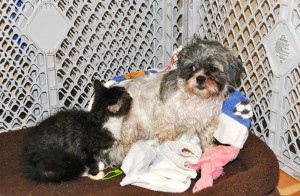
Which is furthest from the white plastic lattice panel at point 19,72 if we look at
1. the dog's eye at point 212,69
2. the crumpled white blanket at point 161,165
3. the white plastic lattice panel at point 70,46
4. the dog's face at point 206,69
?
the dog's eye at point 212,69

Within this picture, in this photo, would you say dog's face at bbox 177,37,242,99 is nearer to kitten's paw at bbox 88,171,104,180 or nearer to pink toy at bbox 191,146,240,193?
pink toy at bbox 191,146,240,193

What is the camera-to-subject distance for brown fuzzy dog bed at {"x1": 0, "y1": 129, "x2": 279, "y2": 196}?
269 cm

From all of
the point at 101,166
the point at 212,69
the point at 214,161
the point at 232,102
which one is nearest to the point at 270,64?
the point at 232,102

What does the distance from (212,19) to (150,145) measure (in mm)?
1196

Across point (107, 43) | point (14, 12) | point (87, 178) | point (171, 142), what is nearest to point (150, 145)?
point (171, 142)

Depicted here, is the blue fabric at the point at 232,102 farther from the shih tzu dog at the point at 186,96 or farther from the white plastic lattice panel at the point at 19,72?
the white plastic lattice panel at the point at 19,72

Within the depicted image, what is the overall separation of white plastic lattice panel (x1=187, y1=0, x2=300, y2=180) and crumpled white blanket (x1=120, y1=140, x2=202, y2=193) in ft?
1.92

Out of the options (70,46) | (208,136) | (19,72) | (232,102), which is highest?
(70,46)

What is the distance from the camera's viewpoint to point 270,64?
312 cm

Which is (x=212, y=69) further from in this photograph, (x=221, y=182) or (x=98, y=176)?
(x=98, y=176)

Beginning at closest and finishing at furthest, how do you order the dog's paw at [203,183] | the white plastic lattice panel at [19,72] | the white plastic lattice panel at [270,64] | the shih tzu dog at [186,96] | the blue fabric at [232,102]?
the dog's paw at [203,183] < the shih tzu dog at [186,96] < the white plastic lattice panel at [270,64] < the blue fabric at [232,102] < the white plastic lattice panel at [19,72]

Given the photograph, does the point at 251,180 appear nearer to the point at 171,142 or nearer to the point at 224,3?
the point at 171,142

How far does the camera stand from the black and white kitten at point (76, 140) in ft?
9.14

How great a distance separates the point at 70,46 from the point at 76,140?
104cm
